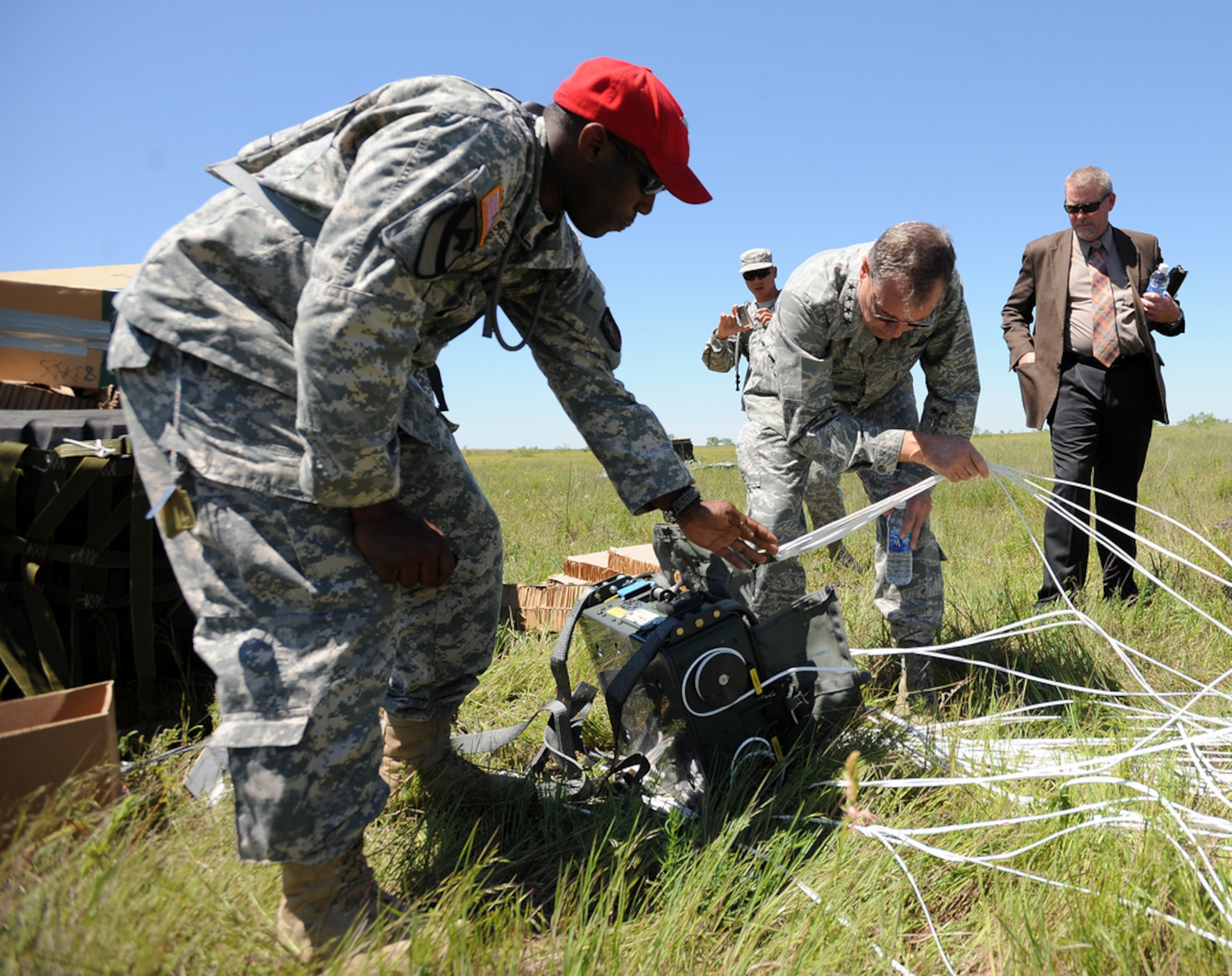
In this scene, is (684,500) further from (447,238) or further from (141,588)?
(141,588)

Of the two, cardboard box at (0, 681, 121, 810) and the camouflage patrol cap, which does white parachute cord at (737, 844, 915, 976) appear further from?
the camouflage patrol cap

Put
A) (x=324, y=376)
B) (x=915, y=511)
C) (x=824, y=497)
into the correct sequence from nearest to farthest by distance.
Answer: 1. (x=324, y=376)
2. (x=915, y=511)
3. (x=824, y=497)

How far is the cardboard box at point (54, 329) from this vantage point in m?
3.77

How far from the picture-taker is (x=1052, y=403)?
4.55 meters

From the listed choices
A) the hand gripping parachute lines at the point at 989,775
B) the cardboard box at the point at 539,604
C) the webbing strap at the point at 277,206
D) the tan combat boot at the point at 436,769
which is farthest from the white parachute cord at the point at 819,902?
the cardboard box at the point at 539,604

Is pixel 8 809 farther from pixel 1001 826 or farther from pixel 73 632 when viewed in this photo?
pixel 1001 826

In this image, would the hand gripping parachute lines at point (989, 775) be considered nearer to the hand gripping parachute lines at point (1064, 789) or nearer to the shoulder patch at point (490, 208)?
the hand gripping parachute lines at point (1064, 789)

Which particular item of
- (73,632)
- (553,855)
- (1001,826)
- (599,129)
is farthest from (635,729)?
(73,632)

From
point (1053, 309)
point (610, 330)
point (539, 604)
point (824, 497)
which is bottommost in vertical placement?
point (539, 604)

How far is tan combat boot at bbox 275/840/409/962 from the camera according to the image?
5.28ft

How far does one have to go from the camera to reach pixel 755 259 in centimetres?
624

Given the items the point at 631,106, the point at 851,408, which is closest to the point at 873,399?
the point at 851,408

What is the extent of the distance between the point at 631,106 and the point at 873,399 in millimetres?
2108

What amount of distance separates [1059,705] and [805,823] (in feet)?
4.65
